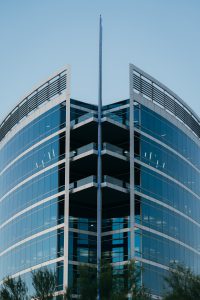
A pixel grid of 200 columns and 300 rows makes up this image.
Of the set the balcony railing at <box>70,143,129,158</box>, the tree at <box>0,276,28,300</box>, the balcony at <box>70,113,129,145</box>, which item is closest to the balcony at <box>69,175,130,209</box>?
the balcony railing at <box>70,143,129,158</box>

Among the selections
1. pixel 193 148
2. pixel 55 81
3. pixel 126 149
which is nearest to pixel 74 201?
pixel 126 149

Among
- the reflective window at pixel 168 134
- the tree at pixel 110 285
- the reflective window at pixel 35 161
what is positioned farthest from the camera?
the reflective window at pixel 168 134

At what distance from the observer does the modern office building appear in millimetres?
82188

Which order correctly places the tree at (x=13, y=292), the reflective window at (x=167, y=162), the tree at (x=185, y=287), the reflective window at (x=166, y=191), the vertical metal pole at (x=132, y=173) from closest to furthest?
the tree at (x=185, y=287) < the tree at (x=13, y=292) < the vertical metal pole at (x=132, y=173) < the reflective window at (x=166, y=191) < the reflective window at (x=167, y=162)

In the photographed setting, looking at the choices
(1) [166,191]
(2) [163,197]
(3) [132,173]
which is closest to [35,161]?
(3) [132,173]

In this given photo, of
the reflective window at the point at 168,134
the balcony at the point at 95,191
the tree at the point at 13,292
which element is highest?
the reflective window at the point at 168,134

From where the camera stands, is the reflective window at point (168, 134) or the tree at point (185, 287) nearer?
the tree at point (185, 287)

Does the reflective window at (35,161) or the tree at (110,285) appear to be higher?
the reflective window at (35,161)

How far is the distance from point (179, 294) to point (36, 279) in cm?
1227

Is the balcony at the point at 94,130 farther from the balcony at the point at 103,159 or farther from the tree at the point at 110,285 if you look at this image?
the tree at the point at 110,285

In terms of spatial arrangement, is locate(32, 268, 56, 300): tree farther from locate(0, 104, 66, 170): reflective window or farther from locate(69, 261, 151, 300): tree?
locate(0, 104, 66, 170): reflective window

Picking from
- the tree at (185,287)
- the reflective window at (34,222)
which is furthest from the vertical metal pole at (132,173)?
the tree at (185,287)

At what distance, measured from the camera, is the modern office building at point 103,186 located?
270 ft

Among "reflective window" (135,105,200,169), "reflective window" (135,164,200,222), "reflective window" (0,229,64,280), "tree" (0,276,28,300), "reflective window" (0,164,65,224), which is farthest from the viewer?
"reflective window" (135,105,200,169)
